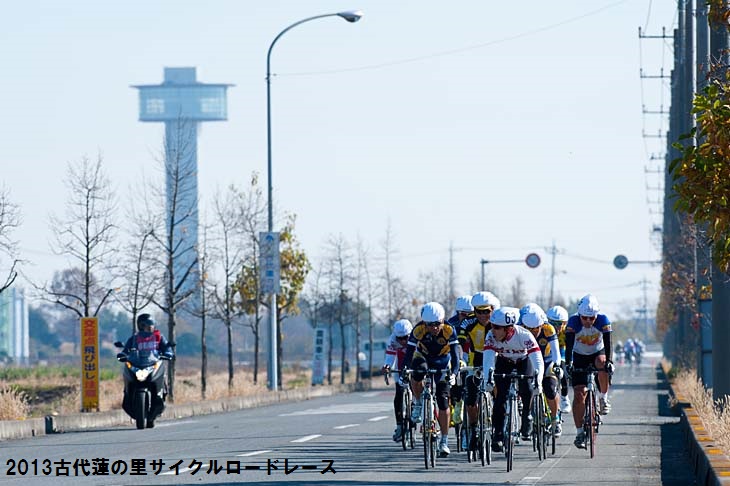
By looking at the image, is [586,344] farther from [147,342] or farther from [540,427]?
[147,342]

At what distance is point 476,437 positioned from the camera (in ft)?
54.7

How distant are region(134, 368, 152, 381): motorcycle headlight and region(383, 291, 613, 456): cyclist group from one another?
20.2 ft

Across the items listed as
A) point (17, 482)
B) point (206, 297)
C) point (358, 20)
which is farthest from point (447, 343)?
point (206, 297)

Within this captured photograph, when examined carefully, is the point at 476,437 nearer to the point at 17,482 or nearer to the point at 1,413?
the point at 17,482

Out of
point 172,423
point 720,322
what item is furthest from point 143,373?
point 720,322

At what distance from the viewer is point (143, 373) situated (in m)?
24.0

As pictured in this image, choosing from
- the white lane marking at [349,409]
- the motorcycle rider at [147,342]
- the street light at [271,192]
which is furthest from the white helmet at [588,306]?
the street light at [271,192]

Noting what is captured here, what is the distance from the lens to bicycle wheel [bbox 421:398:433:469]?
15.8m

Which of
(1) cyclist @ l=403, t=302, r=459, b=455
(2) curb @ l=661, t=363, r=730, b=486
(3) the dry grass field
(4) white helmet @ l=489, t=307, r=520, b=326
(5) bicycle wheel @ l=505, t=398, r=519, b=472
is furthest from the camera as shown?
(3) the dry grass field

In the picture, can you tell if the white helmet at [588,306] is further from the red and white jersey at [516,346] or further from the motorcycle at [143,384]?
the motorcycle at [143,384]

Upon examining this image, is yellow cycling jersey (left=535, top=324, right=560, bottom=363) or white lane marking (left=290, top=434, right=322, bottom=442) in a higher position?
yellow cycling jersey (left=535, top=324, right=560, bottom=363)

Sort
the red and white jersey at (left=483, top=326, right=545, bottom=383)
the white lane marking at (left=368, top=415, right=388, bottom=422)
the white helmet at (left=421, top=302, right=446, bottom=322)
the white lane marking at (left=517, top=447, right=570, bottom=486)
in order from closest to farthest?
1. the white lane marking at (left=517, top=447, right=570, bottom=486)
2. the red and white jersey at (left=483, top=326, right=545, bottom=383)
3. the white helmet at (left=421, top=302, right=446, bottom=322)
4. the white lane marking at (left=368, top=415, right=388, bottom=422)

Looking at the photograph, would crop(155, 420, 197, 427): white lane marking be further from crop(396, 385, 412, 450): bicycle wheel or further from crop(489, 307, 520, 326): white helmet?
crop(489, 307, 520, 326): white helmet

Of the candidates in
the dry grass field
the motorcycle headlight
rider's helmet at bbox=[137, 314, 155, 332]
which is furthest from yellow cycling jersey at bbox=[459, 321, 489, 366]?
the dry grass field
